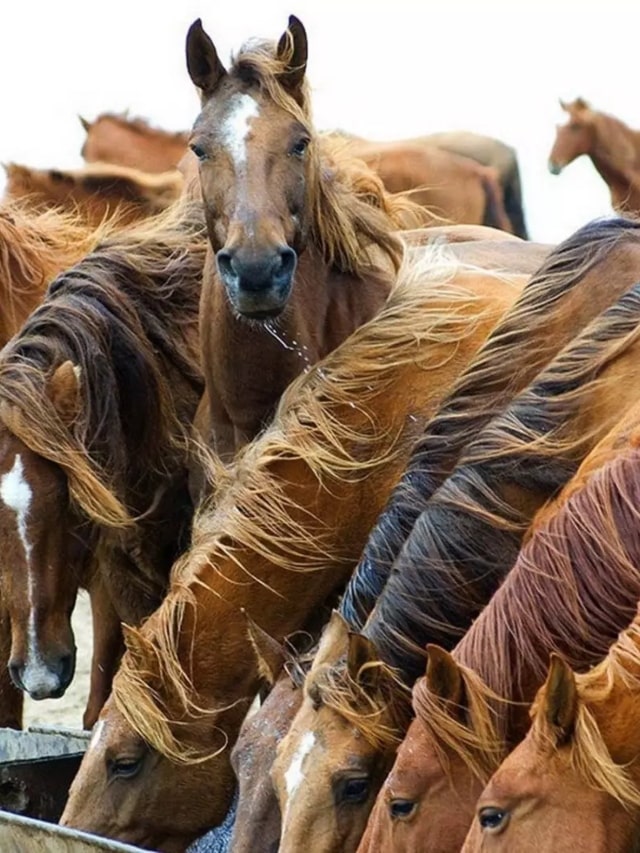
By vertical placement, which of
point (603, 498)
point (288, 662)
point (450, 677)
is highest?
point (603, 498)

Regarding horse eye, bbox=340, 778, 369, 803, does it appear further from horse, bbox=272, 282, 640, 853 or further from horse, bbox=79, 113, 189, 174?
horse, bbox=79, 113, 189, 174

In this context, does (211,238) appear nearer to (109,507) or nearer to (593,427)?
(109,507)

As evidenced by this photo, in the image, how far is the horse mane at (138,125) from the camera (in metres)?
7.65

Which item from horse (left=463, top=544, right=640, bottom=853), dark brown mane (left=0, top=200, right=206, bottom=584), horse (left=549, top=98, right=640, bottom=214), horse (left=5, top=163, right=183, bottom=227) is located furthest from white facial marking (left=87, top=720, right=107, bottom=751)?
horse (left=549, top=98, right=640, bottom=214)

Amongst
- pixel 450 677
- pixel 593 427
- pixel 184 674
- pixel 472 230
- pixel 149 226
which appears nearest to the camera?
pixel 450 677

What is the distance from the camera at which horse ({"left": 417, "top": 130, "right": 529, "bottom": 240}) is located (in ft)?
25.6

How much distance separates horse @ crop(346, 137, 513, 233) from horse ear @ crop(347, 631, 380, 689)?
200 inches

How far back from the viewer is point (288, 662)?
2.60 meters

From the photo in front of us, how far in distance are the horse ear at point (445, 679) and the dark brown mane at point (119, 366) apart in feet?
4.64

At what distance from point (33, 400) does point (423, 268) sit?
0.81m

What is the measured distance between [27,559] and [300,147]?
948 millimetres

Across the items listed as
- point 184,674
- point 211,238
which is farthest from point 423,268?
point 184,674

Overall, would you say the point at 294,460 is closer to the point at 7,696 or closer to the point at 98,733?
the point at 98,733

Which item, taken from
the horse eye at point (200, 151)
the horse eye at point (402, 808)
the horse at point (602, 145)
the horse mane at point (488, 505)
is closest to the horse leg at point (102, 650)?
the horse eye at point (200, 151)
